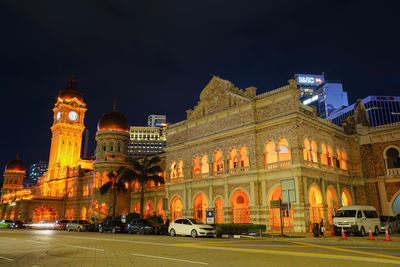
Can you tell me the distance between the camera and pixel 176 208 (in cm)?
3909

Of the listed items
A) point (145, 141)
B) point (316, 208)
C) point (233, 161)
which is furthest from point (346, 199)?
point (145, 141)

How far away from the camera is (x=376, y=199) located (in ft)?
108

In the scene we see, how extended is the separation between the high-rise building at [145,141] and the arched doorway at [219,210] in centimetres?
11482

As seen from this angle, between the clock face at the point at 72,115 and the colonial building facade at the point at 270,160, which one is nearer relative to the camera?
the colonial building facade at the point at 270,160

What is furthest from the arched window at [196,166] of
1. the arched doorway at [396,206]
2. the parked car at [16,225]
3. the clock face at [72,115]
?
the clock face at [72,115]

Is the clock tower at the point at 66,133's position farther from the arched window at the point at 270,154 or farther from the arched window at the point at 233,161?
the arched window at the point at 270,154

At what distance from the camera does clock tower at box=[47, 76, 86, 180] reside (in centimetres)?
6706

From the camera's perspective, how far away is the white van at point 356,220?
2050cm

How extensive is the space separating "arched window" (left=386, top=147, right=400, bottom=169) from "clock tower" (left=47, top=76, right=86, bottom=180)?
5604 cm

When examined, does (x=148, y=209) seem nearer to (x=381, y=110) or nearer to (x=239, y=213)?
(x=239, y=213)

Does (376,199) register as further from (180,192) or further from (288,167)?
(180,192)

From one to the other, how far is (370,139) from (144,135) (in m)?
128

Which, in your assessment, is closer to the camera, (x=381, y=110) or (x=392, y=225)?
(x=392, y=225)

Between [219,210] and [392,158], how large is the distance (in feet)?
60.6
